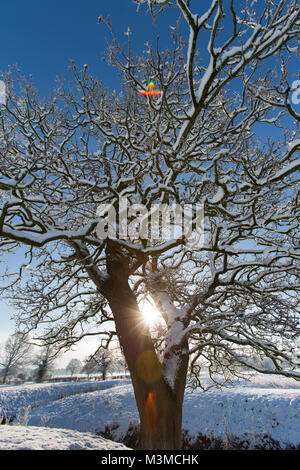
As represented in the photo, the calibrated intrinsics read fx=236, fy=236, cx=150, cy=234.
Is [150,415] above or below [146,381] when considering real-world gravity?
below

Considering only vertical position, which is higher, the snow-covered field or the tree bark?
the tree bark

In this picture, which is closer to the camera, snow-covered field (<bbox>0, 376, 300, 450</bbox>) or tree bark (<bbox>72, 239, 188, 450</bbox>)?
tree bark (<bbox>72, 239, 188, 450</bbox>)

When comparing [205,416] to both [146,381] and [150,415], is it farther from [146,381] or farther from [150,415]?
[146,381]

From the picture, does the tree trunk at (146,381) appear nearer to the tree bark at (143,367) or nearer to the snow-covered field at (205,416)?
the tree bark at (143,367)

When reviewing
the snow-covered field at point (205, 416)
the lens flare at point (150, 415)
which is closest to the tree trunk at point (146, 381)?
the lens flare at point (150, 415)

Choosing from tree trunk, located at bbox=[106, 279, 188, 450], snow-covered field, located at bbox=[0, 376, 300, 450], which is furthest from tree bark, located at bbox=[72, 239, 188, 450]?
snow-covered field, located at bbox=[0, 376, 300, 450]

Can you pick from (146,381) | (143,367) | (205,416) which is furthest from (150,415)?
(205,416)

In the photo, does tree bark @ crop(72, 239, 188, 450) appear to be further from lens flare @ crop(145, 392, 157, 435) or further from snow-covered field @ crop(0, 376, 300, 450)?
snow-covered field @ crop(0, 376, 300, 450)

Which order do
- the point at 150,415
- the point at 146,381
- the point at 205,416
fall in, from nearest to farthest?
the point at 150,415 < the point at 146,381 < the point at 205,416

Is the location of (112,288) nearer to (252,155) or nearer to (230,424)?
(252,155)

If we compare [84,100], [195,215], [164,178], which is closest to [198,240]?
[195,215]

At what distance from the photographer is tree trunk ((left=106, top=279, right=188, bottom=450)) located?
13.5 feet

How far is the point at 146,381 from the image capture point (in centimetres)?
438

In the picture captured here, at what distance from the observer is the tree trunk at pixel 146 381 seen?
4113 millimetres
